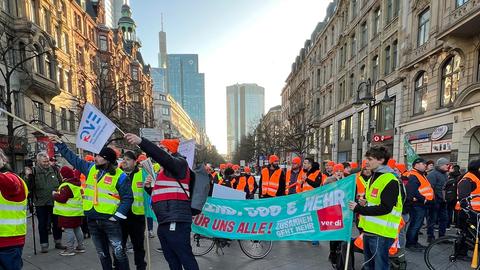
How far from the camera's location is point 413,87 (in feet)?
52.1

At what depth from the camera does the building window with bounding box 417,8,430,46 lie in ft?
48.2

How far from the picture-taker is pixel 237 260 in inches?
203

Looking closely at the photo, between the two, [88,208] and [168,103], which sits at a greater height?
[168,103]

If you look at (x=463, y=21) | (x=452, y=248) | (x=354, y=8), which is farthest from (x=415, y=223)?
(x=354, y=8)

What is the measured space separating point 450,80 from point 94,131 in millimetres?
16000

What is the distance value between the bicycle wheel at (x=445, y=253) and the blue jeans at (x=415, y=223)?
126cm

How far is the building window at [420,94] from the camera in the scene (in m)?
14.9

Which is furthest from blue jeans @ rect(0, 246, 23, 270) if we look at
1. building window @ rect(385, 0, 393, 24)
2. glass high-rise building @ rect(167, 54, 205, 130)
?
glass high-rise building @ rect(167, 54, 205, 130)

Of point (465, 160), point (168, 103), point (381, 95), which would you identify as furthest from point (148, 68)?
point (465, 160)

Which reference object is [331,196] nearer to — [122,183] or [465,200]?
[465,200]

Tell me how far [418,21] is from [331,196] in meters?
16.8

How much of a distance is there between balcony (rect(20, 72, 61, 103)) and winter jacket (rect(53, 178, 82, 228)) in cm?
1669

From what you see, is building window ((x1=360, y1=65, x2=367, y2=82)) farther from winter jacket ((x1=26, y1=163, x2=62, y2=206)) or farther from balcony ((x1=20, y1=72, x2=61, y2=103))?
balcony ((x1=20, y1=72, x2=61, y2=103))

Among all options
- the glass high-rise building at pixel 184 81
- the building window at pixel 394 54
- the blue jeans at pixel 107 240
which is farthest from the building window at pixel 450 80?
the glass high-rise building at pixel 184 81
